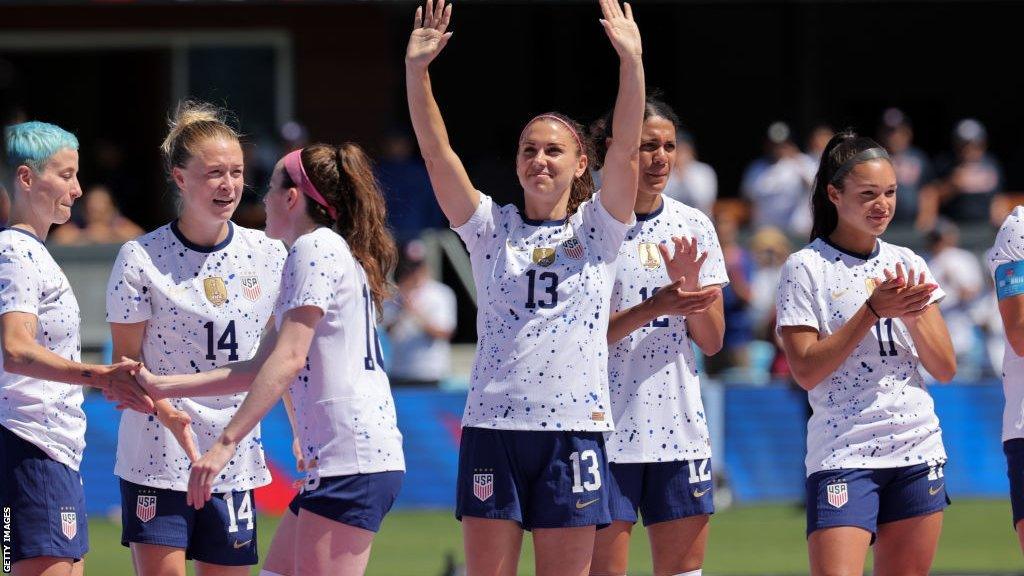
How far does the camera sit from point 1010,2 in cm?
1983

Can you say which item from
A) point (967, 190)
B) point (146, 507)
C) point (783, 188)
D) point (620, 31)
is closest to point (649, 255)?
point (620, 31)

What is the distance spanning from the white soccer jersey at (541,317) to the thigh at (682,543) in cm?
86

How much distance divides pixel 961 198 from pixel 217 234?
10.7 metres

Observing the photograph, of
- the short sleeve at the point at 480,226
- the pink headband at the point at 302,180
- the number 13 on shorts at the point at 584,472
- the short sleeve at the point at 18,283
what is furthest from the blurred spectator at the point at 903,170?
the short sleeve at the point at 18,283

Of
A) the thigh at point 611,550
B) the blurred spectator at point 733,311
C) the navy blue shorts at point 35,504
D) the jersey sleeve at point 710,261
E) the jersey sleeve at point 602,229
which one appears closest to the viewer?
the navy blue shorts at point 35,504

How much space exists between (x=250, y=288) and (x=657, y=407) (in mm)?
1623

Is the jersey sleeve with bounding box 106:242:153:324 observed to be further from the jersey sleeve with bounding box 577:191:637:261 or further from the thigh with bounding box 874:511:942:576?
the thigh with bounding box 874:511:942:576

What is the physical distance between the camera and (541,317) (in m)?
5.25

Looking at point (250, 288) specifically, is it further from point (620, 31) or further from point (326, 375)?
point (620, 31)

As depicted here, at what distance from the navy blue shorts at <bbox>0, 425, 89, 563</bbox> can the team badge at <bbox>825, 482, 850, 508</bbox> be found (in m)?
2.66

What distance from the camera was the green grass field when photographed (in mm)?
9219

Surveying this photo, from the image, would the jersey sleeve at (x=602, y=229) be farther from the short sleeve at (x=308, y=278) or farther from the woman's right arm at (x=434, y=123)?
the short sleeve at (x=308, y=278)

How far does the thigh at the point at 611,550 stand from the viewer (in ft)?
19.3

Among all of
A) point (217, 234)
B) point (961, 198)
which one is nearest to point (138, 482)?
point (217, 234)
